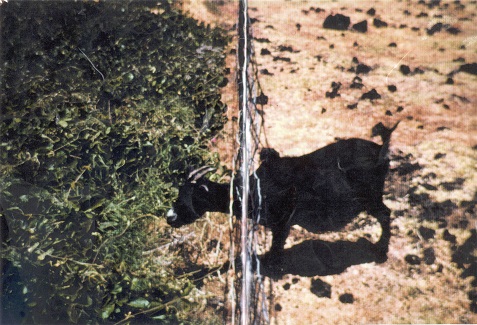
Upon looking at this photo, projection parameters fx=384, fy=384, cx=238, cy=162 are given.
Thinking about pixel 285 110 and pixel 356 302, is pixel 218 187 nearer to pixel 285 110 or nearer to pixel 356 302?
pixel 285 110

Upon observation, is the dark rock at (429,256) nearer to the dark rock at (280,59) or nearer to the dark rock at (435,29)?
the dark rock at (435,29)

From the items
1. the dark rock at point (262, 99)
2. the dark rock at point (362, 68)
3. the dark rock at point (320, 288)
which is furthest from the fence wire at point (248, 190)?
the dark rock at point (362, 68)

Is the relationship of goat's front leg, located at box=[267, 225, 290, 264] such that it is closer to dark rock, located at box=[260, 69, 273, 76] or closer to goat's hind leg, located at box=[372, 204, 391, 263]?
goat's hind leg, located at box=[372, 204, 391, 263]

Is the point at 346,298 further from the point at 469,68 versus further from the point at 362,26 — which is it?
the point at 362,26

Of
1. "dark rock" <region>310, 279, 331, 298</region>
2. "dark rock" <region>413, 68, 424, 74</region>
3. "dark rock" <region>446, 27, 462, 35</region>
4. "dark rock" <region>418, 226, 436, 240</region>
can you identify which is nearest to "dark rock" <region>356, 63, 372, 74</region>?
"dark rock" <region>413, 68, 424, 74</region>

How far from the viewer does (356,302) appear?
7.22 ft

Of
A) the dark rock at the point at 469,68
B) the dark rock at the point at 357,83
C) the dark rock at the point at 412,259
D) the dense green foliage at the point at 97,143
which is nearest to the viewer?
the dense green foliage at the point at 97,143

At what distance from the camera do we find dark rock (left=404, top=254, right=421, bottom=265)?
219cm

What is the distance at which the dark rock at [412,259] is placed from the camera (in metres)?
2.19

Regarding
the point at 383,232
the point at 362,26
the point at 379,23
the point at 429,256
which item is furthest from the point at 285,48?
the point at 429,256

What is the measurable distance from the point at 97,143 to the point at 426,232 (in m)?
1.98

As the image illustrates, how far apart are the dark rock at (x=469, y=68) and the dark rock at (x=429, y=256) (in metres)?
1.09

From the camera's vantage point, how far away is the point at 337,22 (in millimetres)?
2520

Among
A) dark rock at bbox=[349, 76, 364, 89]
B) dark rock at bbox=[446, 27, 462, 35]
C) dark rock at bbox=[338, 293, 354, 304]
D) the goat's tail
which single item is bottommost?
dark rock at bbox=[338, 293, 354, 304]
